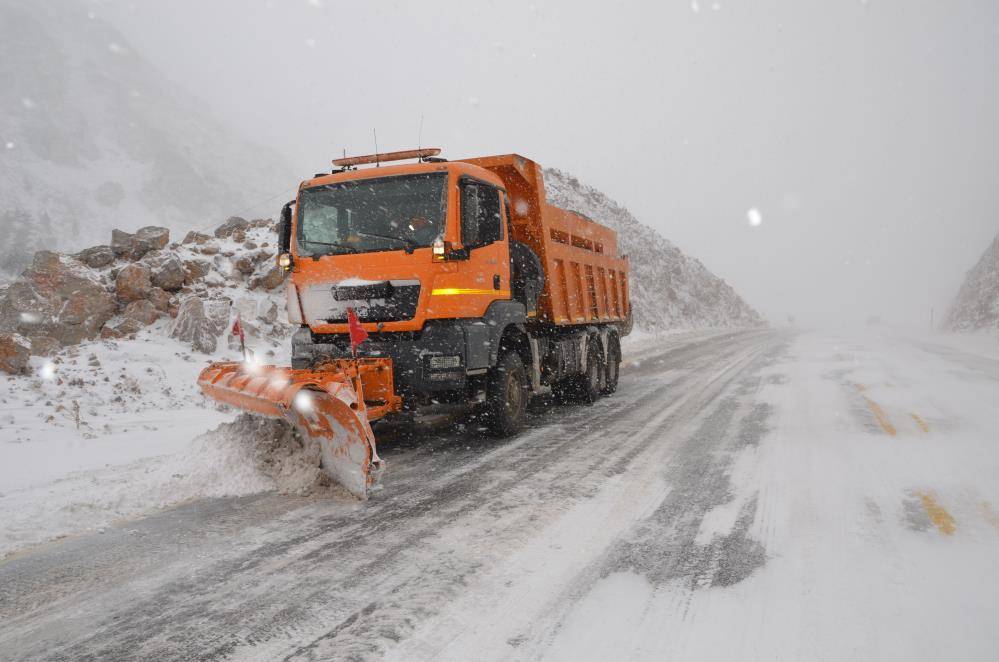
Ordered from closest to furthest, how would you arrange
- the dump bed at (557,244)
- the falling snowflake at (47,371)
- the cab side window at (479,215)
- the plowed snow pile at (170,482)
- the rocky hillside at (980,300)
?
the plowed snow pile at (170,482)
the cab side window at (479,215)
the dump bed at (557,244)
the falling snowflake at (47,371)
the rocky hillside at (980,300)

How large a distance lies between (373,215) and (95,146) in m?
102

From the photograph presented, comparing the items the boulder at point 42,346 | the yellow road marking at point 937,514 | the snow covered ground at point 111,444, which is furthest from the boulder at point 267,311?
the yellow road marking at point 937,514

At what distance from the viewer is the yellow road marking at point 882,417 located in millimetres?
7090

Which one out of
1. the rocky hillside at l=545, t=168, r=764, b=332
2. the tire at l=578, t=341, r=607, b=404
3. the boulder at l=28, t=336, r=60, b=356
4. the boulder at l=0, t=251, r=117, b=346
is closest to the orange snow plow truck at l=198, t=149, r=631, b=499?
the tire at l=578, t=341, r=607, b=404

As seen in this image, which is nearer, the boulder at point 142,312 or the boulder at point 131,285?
the boulder at point 142,312

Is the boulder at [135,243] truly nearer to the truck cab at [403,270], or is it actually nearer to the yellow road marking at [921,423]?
the truck cab at [403,270]

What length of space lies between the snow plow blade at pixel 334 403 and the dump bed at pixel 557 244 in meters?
3.11

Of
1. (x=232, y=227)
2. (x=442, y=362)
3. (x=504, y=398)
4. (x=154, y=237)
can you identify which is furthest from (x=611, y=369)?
(x=232, y=227)

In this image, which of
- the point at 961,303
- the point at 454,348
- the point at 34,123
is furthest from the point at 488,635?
the point at 34,123

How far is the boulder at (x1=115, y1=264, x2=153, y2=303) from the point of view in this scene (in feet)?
39.9

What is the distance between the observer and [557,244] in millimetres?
8750

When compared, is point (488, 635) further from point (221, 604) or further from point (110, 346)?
point (110, 346)

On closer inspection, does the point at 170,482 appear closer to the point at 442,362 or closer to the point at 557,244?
the point at 442,362

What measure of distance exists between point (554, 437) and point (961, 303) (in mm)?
47995
